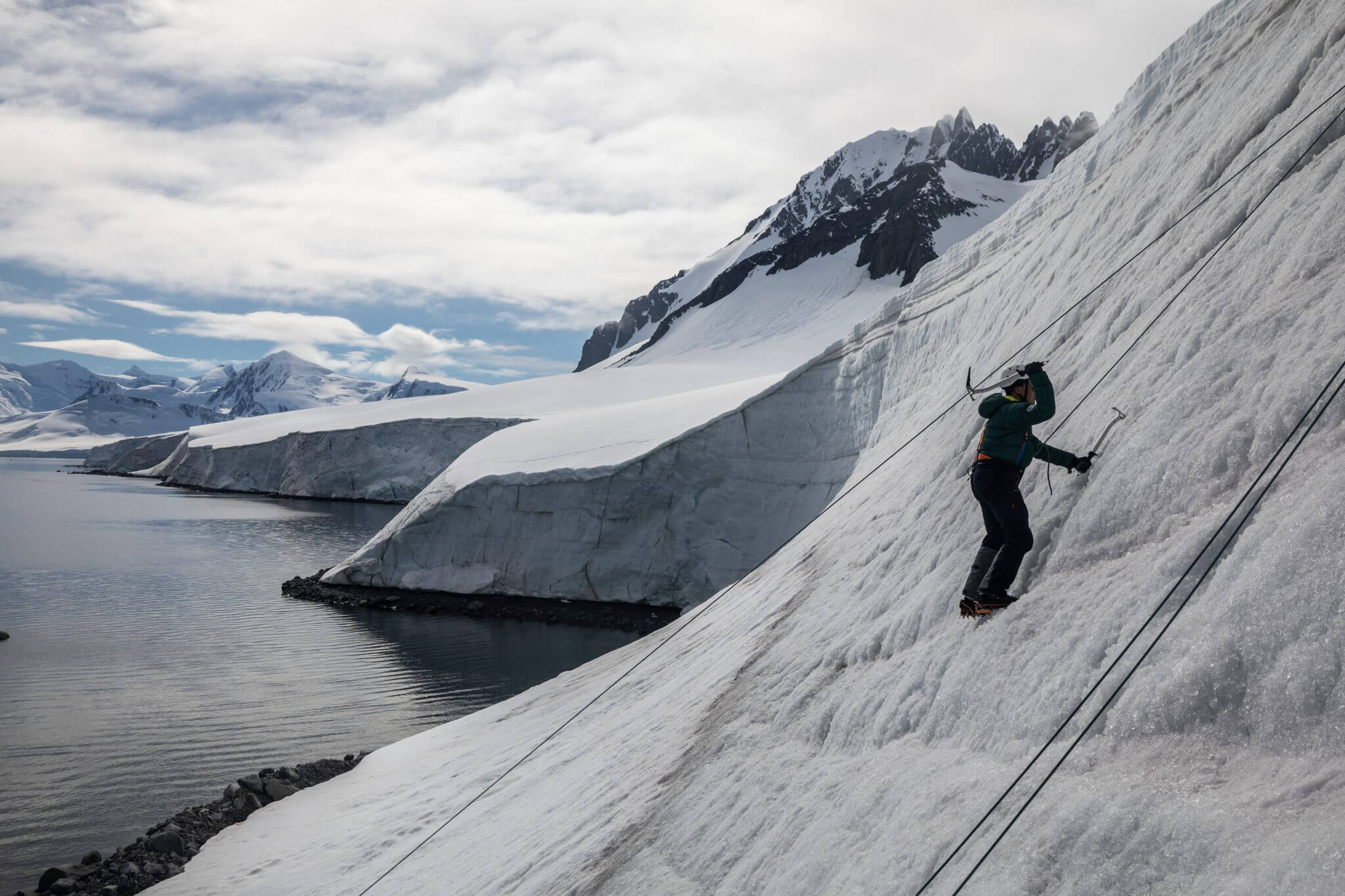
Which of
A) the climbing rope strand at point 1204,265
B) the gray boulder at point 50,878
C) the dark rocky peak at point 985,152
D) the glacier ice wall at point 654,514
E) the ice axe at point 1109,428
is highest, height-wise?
the dark rocky peak at point 985,152

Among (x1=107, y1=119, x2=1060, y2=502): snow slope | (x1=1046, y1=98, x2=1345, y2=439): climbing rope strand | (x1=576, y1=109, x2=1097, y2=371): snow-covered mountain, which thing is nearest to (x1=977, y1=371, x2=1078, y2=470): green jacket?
(x1=1046, y1=98, x2=1345, y2=439): climbing rope strand

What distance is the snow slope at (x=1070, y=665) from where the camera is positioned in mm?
2994

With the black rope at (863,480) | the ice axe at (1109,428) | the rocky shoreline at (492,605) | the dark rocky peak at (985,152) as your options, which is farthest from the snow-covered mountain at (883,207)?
the ice axe at (1109,428)

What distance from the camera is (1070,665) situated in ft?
12.7

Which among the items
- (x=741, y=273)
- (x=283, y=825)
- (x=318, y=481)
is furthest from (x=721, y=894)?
(x=741, y=273)

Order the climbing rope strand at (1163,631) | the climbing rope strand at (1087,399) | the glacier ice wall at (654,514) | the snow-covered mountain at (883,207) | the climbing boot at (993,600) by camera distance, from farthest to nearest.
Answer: the snow-covered mountain at (883,207), the glacier ice wall at (654,514), the climbing boot at (993,600), the climbing rope strand at (1087,399), the climbing rope strand at (1163,631)

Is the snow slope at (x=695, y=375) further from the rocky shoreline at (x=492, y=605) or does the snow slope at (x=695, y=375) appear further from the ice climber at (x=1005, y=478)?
the ice climber at (x=1005, y=478)

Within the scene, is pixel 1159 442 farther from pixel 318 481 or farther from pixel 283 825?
pixel 318 481

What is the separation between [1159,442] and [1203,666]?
176 centimetres

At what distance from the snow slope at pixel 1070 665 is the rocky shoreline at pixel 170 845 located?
73 centimetres

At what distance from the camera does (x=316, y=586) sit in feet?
89.4

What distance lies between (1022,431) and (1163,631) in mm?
1668

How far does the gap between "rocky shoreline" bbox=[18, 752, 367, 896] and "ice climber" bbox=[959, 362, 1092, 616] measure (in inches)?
396

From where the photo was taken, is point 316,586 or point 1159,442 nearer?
point 1159,442
